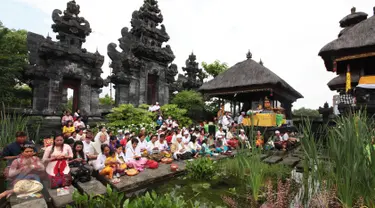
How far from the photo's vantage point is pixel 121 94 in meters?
15.2

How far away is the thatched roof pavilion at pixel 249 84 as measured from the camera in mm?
14941

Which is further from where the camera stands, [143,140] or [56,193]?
[143,140]

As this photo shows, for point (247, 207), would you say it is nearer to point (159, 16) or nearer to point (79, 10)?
point (79, 10)

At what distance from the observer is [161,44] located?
18531 mm

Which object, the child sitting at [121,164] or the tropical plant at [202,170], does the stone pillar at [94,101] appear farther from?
the tropical plant at [202,170]

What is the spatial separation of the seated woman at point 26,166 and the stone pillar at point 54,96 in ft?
27.5

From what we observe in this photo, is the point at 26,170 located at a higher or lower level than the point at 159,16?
lower

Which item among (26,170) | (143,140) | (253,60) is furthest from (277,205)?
(253,60)

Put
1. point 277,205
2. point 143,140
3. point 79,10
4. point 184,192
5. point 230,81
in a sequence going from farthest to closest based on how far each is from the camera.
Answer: point 230,81 < point 79,10 < point 143,140 < point 184,192 < point 277,205

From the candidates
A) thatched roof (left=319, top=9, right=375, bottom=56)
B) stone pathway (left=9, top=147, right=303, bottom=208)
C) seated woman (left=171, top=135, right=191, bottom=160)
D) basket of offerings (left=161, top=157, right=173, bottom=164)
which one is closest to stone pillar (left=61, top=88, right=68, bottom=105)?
seated woman (left=171, top=135, right=191, bottom=160)

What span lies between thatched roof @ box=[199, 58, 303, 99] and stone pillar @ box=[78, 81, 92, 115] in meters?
9.15

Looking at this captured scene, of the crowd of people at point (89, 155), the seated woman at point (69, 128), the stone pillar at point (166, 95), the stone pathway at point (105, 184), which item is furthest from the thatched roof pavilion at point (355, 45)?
the seated woman at point (69, 128)

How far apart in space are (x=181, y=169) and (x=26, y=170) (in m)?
3.58

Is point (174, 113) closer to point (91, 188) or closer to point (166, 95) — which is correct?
point (166, 95)
